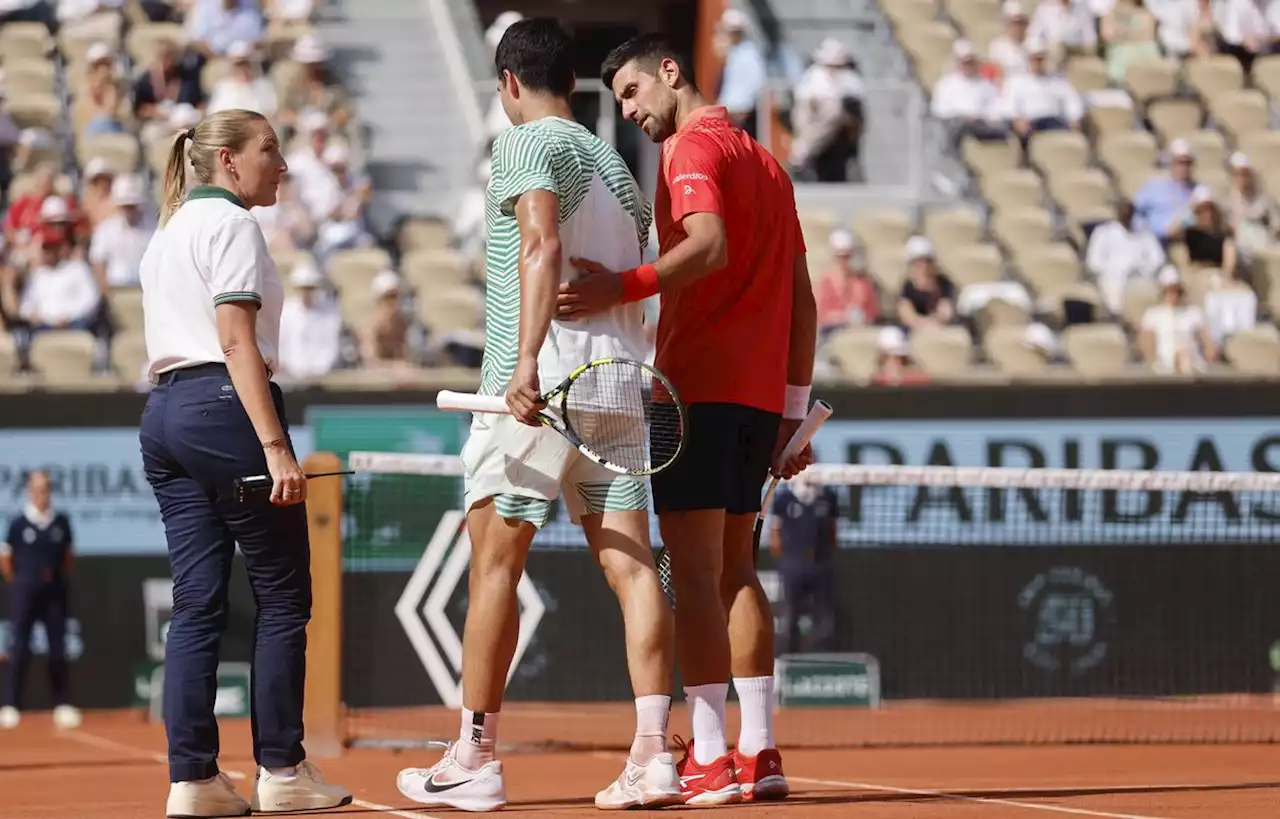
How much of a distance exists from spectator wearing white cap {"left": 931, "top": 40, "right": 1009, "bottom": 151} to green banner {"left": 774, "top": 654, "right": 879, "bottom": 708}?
21.0 ft

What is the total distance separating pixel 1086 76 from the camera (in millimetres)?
18500

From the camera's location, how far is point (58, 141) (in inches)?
650

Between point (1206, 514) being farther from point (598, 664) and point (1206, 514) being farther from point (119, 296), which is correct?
point (119, 296)

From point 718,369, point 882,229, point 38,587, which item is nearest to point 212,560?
point 718,369

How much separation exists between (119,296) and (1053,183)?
7979 millimetres

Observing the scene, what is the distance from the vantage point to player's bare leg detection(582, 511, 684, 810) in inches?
234

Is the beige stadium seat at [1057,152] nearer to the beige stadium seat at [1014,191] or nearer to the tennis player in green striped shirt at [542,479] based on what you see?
the beige stadium seat at [1014,191]

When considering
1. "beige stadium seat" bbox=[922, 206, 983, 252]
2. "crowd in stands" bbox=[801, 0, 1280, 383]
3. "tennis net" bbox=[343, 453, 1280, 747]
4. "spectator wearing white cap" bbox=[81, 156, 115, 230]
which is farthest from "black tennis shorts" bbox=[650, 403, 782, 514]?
"beige stadium seat" bbox=[922, 206, 983, 252]

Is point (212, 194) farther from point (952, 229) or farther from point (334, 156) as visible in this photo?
point (952, 229)

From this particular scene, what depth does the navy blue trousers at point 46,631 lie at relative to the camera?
501 inches

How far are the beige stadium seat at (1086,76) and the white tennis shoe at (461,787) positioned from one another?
13.8 metres

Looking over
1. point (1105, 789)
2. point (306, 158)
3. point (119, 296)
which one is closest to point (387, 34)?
point (306, 158)

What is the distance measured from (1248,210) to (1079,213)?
1.40 meters

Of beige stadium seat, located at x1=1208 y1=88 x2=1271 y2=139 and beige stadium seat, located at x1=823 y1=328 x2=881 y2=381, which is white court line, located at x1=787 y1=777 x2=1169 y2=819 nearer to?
beige stadium seat, located at x1=823 y1=328 x2=881 y2=381
